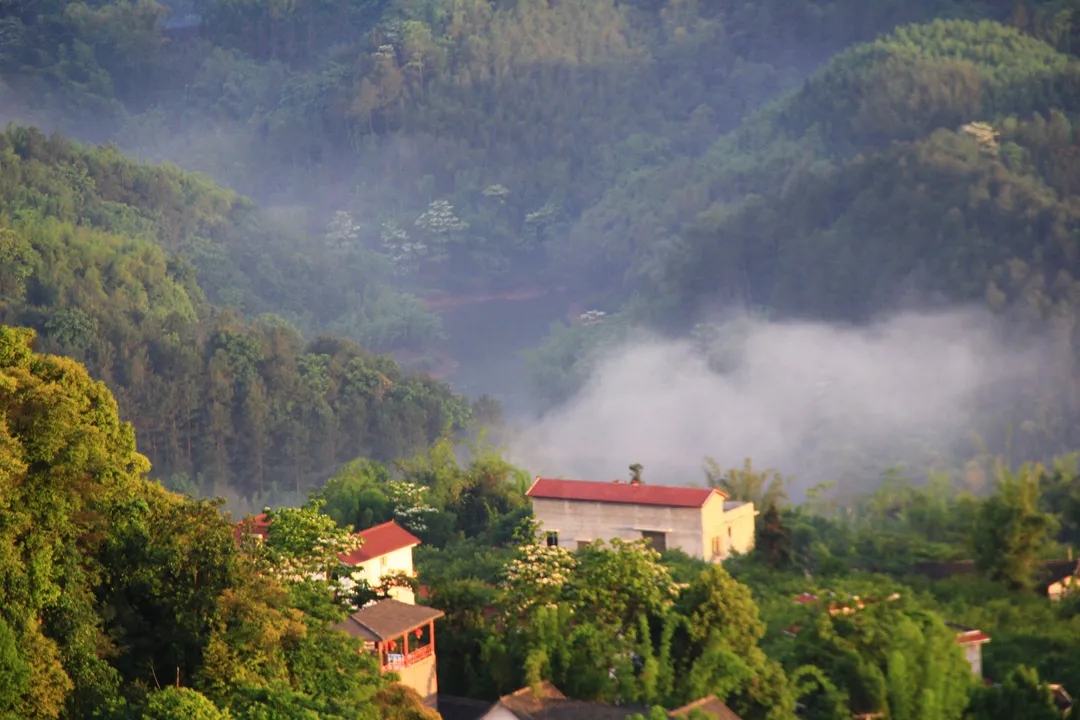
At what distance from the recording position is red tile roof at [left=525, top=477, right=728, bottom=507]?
25016 mm

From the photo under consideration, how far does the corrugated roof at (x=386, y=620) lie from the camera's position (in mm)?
17562

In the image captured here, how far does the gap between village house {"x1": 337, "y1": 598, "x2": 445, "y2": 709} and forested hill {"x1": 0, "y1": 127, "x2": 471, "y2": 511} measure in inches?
926

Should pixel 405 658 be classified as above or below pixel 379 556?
below

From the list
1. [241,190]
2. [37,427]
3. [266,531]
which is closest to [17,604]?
[37,427]

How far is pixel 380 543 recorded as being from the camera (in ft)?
73.8

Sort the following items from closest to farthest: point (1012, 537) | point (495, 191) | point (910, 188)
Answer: point (1012, 537), point (910, 188), point (495, 191)

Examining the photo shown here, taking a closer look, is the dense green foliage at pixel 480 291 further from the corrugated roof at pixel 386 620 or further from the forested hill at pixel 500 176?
the corrugated roof at pixel 386 620

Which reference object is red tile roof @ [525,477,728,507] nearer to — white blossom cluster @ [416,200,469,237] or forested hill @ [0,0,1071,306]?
forested hill @ [0,0,1071,306]

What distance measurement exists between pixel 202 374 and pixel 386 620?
26147 mm

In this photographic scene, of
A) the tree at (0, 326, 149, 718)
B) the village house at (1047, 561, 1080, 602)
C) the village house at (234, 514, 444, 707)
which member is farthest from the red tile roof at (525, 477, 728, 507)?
the tree at (0, 326, 149, 718)

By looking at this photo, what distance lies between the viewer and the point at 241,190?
77.8 meters

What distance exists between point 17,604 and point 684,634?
732 centimetres

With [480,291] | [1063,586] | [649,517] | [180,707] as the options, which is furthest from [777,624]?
[480,291]

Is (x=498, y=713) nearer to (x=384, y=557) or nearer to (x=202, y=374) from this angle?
(x=384, y=557)
